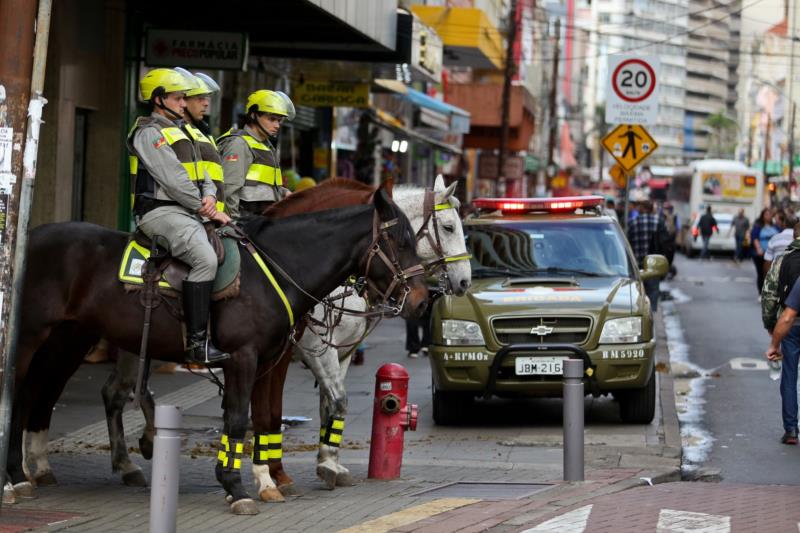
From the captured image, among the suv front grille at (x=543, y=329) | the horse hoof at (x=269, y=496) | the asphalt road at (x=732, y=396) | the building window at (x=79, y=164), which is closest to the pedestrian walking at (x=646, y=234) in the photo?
the asphalt road at (x=732, y=396)

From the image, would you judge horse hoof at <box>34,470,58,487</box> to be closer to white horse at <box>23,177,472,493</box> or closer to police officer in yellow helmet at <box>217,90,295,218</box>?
white horse at <box>23,177,472,493</box>

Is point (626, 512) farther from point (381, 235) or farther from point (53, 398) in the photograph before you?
point (53, 398)

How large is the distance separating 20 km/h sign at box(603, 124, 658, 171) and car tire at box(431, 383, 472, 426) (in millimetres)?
10365

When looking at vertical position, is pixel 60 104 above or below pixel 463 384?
above

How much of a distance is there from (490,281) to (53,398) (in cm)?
533

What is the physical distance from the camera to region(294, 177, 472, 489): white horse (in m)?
9.69

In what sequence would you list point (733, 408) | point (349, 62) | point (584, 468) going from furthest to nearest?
point (349, 62)
point (733, 408)
point (584, 468)

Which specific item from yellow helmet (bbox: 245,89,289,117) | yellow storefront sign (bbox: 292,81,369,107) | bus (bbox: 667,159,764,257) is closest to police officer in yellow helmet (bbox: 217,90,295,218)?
yellow helmet (bbox: 245,89,289,117)

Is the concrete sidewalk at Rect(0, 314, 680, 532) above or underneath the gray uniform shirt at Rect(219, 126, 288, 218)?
underneath

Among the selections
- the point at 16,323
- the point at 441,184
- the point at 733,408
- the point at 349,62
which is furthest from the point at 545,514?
the point at 349,62

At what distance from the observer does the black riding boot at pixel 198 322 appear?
29.2 ft

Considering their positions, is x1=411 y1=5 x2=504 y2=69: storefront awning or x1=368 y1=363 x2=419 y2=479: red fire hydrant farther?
x1=411 y1=5 x2=504 y2=69: storefront awning

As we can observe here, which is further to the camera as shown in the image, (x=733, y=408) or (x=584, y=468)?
(x=733, y=408)

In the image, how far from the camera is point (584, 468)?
1063 centimetres
